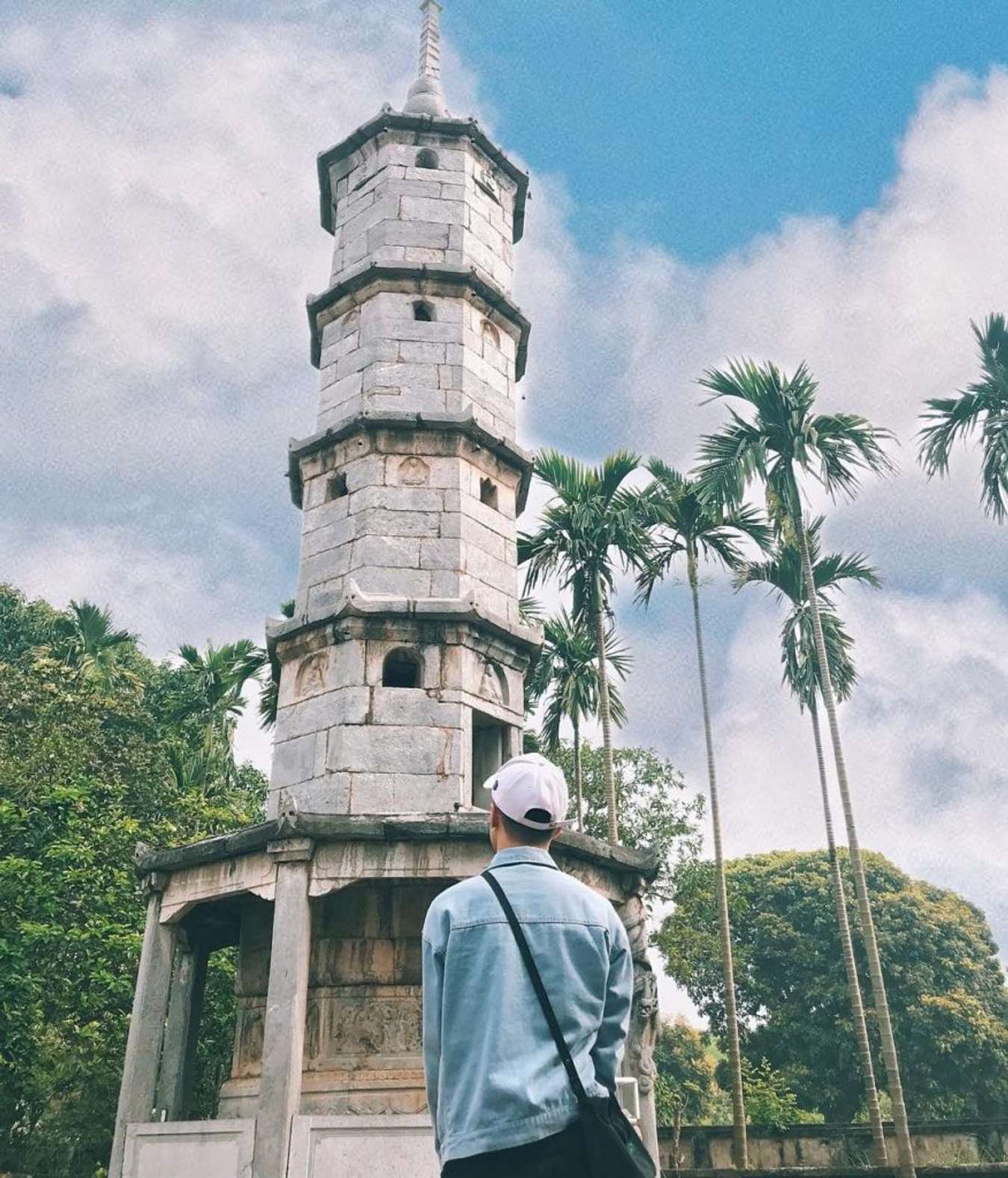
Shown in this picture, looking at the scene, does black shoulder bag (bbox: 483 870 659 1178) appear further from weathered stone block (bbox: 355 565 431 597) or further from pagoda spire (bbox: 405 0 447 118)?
pagoda spire (bbox: 405 0 447 118)

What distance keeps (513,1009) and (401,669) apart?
30.8 ft

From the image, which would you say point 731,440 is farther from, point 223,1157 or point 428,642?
point 223,1157

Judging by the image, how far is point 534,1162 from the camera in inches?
91.3

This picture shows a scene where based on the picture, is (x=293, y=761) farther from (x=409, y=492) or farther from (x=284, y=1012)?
(x=409, y=492)

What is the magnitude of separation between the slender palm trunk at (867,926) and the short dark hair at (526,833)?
14.1 m

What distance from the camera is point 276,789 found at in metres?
11.2

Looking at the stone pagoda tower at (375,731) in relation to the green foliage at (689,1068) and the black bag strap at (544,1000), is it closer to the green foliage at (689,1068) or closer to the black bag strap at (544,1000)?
the black bag strap at (544,1000)

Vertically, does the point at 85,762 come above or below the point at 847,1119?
above

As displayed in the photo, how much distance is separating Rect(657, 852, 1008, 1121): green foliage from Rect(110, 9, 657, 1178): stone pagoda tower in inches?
600

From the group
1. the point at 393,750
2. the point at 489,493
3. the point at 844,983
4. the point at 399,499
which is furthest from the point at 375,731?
the point at 844,983

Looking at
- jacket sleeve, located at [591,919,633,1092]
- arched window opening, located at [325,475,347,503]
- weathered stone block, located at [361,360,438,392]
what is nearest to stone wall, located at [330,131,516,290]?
weathered stone block, located at [361,360,438,392]

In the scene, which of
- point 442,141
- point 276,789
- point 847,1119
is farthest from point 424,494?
point 847,1119

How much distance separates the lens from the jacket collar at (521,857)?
8.87ft

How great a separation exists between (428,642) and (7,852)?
8788 mm
